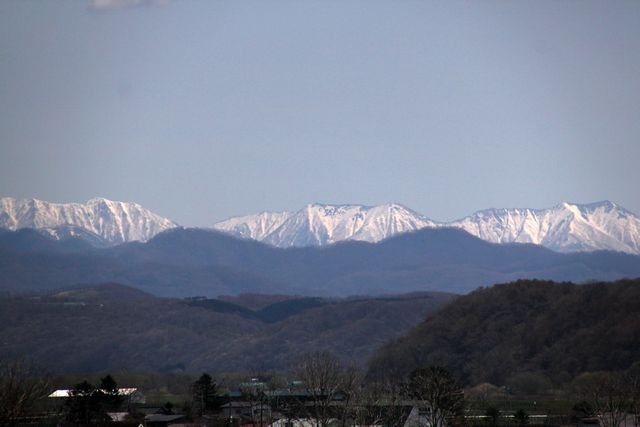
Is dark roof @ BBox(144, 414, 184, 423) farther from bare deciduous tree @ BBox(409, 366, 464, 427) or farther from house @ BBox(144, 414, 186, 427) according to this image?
bare deciduous tree @ BBox(409, 366, 464, 427)

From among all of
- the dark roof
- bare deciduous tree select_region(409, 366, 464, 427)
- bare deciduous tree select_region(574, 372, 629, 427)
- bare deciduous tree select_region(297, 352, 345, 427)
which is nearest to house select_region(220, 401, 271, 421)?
bare deciduous tree select_region(297, 352, 345, 427)

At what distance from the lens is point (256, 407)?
422 ft

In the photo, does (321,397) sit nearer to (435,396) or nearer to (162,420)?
(435,396)

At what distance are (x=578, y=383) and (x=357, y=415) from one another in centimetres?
6826

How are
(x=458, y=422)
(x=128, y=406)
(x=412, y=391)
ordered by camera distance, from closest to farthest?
(x=458, y=422) < (x=412, y=391) < (x=128, y=406)

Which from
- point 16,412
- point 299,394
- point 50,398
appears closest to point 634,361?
point 299,394

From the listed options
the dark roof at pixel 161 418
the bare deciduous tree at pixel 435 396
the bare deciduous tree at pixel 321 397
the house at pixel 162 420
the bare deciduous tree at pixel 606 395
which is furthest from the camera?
the dark roof at pixel 161 418

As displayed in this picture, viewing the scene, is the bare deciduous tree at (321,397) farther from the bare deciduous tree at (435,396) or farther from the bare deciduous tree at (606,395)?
the bare deciduous tree at (606,395)

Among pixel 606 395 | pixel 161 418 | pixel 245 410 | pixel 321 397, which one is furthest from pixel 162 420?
pixel 606 395

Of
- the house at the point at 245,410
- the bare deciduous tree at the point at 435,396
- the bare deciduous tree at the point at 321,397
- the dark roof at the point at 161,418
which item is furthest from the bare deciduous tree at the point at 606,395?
the dark roof at the point at 161,418

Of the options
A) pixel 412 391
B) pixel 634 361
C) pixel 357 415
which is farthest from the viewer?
pixel 634 361

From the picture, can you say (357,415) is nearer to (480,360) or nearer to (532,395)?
(532,395)

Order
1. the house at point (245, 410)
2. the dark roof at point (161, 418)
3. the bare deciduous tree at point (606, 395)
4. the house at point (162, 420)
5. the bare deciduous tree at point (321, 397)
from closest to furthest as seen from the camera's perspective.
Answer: the bare deciduous tree at point (321, 397) < the bare deciduous tree at point (606, 395) < the house at point (162, 420) < the dark roof at point (161, 418) < the house at point (245, 410)

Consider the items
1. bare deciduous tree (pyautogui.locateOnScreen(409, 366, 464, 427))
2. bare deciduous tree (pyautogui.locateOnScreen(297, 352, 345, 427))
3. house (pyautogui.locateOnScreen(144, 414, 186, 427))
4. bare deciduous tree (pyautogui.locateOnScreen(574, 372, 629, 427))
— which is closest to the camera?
bare deciduous tree (pyautogui.locateOnScreen(297, 352, 345, 427))
